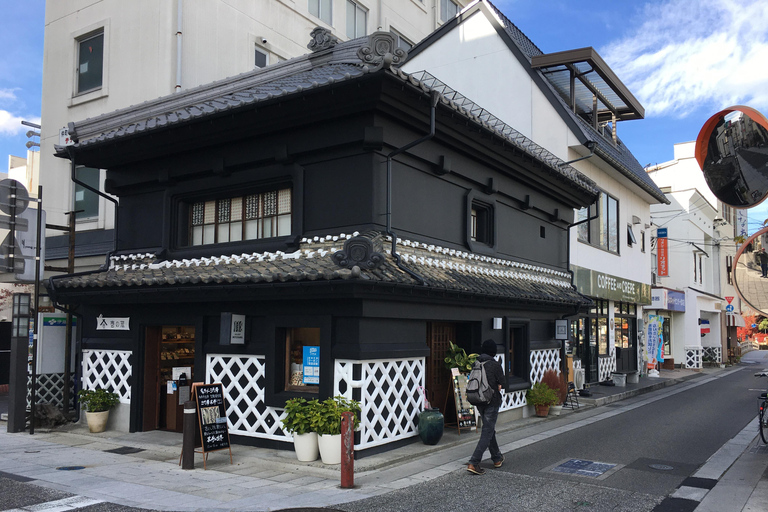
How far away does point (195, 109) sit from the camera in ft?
39.5

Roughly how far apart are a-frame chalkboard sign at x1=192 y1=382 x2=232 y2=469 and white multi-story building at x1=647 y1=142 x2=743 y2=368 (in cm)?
2378

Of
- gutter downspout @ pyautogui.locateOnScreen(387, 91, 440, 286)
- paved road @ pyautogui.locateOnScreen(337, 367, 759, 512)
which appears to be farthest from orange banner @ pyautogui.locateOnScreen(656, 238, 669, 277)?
gutter downspout @ pyautogui.locateOnScreen(387, 91, 440, 286)

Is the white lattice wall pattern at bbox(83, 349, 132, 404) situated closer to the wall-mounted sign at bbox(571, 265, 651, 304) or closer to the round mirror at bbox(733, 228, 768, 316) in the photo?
the round mirror at bbox(733, 228, 768, 316)

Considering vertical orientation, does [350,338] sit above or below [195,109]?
below

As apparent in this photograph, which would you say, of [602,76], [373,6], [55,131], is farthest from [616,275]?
[55,131]

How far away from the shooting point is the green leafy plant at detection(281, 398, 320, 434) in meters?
9.59

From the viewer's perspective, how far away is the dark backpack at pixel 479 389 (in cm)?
940

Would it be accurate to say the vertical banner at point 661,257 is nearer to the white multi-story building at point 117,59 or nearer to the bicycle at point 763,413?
the white multi-story building at point 117,59

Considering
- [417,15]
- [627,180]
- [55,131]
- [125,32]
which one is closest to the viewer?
[125,32]

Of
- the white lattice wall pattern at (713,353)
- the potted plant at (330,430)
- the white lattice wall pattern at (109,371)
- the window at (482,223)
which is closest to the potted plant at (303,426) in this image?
the potted plant at (330,430)

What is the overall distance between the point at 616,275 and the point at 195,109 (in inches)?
680

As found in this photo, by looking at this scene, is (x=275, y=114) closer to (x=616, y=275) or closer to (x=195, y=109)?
(x=195, y=109)

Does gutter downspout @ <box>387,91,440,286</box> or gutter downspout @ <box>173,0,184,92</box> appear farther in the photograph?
gutter downspout @ <box>173,0,184,92</box>

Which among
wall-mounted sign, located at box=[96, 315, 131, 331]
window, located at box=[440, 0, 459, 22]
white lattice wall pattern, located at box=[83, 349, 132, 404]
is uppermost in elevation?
window, located at box=[440, 0, 459, 22]
